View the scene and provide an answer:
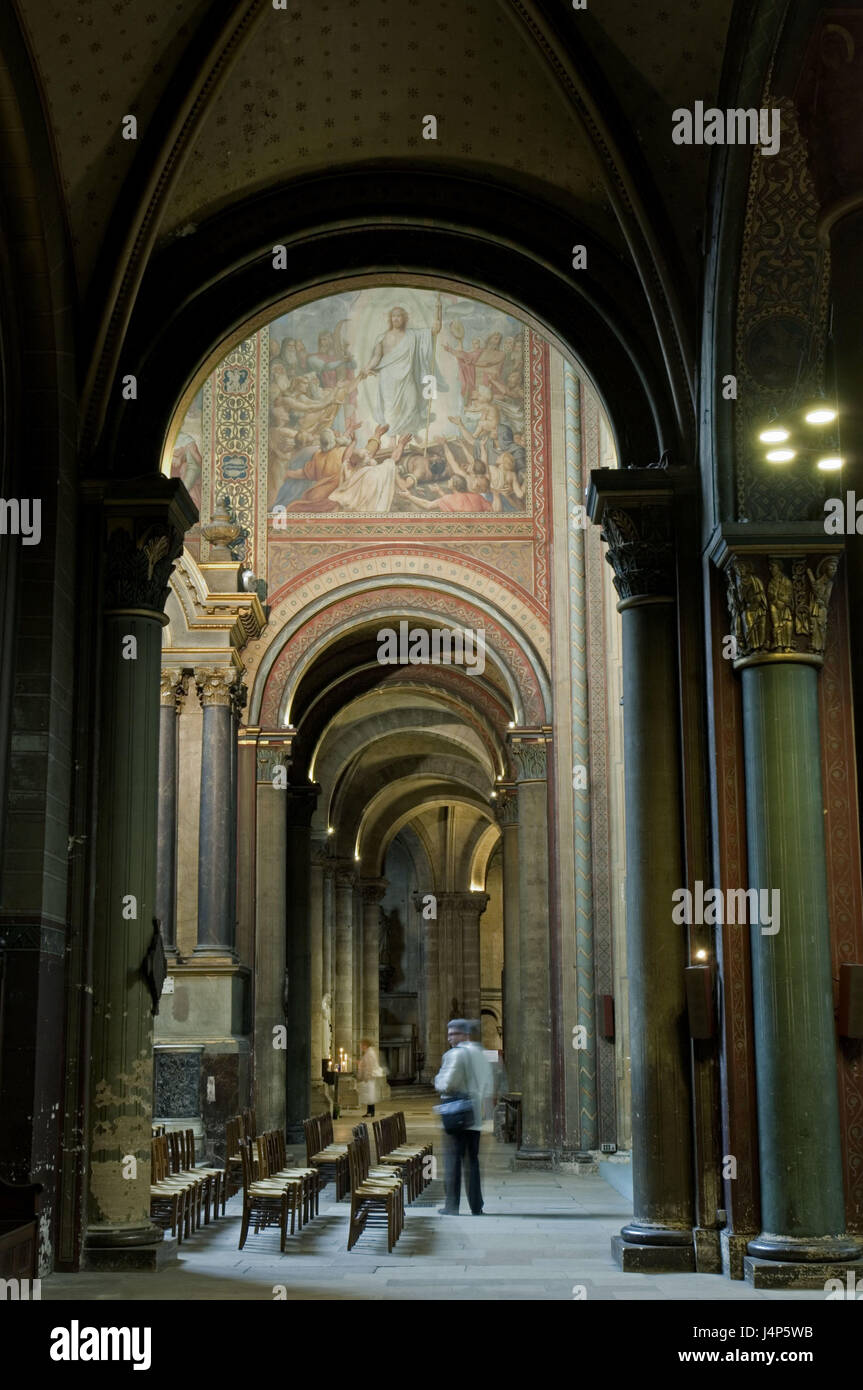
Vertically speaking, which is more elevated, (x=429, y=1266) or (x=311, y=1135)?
(x=311, y=1135)

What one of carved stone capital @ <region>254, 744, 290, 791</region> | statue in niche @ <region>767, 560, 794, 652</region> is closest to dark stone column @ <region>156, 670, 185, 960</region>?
carved stone capital @ <region>254, 744, 290, 791</region>

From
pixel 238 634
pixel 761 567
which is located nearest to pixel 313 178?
pixel 761 567

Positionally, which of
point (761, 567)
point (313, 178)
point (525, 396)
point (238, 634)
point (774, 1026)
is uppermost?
point (525, 396)

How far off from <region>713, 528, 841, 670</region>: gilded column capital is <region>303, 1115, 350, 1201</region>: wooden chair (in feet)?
24.2

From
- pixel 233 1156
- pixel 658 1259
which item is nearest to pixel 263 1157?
pixel 233 1156

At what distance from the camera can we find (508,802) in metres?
24.6

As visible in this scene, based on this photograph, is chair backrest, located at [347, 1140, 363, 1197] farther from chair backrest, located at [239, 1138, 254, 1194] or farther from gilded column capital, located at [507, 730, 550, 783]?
gilded column capital, located at [507, 730, 550, 783]

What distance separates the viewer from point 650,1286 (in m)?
8.62

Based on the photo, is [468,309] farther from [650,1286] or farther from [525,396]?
[650,1286]

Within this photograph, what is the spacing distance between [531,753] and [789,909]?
12.2 m

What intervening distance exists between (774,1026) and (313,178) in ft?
21.4

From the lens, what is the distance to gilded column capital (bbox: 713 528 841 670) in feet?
30.2

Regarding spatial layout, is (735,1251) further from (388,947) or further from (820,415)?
(388,947)
